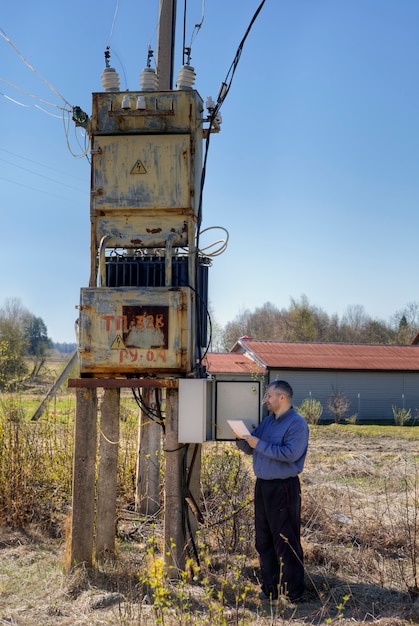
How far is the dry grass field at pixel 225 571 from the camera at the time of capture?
5121mm

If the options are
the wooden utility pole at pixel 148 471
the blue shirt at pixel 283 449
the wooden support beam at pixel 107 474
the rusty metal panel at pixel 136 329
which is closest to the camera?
the blue shirt at pixel 283 449

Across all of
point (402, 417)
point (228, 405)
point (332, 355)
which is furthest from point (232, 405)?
point (332, 355)

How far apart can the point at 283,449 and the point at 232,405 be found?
0.90 meters

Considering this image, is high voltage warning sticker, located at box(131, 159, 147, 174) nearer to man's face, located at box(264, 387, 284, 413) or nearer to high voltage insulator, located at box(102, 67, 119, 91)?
high voltage insulator, located at box(102, 67, 119, 91)

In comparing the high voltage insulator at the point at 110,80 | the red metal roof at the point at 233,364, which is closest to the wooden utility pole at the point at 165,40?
the high voltage insulator at the point at 110,80

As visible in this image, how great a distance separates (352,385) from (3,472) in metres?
26.1

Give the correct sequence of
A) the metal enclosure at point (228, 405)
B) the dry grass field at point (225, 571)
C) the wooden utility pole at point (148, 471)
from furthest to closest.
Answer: the wooden utility pole at point (148, 471) → the metal enclosure at point (228, 405) → the dry grass field at point (225, 571)

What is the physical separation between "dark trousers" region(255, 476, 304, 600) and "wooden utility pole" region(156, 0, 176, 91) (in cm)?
545

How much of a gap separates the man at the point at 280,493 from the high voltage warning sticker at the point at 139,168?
2.21 metres

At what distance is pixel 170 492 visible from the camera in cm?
618

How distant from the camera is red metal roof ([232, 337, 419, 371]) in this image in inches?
1259

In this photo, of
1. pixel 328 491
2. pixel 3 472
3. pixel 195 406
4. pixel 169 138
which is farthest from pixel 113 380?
pixel 328 491

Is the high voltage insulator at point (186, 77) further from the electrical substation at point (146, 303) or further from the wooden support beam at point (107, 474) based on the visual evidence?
the wooden support beam at point (107, 474)

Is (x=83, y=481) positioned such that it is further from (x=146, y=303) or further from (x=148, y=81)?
(x=148, y=81)
